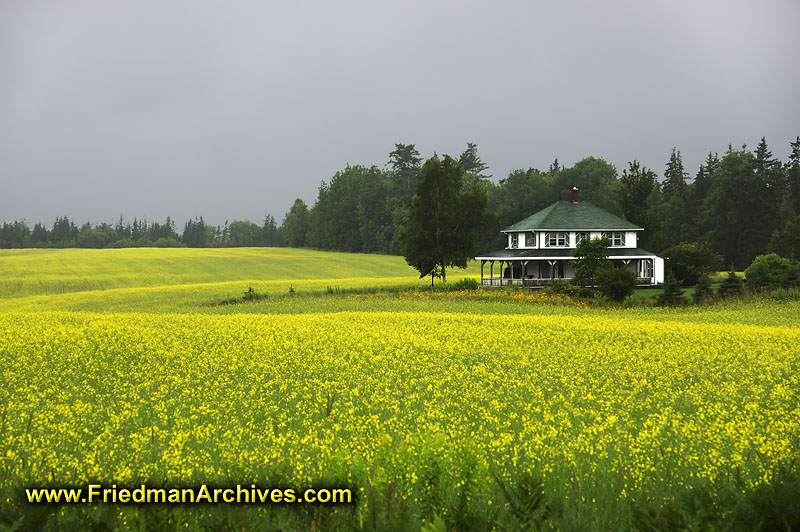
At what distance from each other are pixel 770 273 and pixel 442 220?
23.3 meters

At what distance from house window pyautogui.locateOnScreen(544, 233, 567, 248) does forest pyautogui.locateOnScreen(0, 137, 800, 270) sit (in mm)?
6202

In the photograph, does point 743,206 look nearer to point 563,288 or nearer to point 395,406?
point 563,288

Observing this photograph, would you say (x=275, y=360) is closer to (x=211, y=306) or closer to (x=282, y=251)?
(x=211, y=306)

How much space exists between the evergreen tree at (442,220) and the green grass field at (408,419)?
79.0 feet

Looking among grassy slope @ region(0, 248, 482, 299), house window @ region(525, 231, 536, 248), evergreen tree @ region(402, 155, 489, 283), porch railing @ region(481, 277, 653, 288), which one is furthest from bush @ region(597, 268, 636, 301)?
grassy slope @ region(0, 248, 482, 299)

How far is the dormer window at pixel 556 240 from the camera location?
56312 mm

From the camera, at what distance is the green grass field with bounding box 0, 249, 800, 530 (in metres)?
4.85

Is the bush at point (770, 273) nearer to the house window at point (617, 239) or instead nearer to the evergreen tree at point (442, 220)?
the house window at point (617, 239)

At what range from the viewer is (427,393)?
11875 millimetres

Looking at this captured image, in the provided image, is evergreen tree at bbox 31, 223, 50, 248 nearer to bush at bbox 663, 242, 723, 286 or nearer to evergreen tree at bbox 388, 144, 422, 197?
evergreen tree at bbox 388, 144, 422, 197

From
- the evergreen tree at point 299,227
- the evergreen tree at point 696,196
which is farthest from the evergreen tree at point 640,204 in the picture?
the evergreen tree at point 299,227

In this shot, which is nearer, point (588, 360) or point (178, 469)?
point (178, 469)

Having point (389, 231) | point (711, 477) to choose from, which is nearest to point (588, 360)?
point (711, 477)

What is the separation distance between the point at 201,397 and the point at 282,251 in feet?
355
